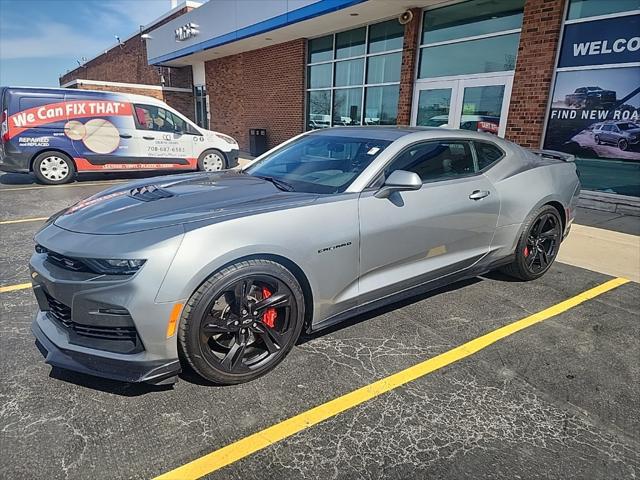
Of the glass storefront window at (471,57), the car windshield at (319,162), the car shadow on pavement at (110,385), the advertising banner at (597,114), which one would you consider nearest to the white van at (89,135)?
the glass storefront window at (471,57)

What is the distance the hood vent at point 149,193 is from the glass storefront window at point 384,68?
937cm

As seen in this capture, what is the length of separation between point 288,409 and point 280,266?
80 centimetres

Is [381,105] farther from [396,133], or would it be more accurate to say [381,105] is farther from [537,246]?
[396,133]

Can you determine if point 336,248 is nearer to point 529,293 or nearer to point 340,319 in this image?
point 340,319

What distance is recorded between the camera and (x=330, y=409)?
2.30 m

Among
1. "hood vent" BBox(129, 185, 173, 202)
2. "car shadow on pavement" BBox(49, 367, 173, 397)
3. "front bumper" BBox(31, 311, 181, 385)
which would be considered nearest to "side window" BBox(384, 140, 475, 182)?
"hood vent" BBox(129, 185, 173, 202)

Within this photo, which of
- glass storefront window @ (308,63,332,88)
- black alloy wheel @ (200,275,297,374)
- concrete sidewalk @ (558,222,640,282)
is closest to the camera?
black alloy wheel @ (200,275,297,374)

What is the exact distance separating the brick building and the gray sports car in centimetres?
489

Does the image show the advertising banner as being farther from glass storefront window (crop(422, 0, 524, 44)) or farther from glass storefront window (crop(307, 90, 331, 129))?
glass storefront window (crop(307, 90, 331, 129))

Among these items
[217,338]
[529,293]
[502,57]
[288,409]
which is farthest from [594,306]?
[502,57]

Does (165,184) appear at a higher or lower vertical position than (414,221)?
higher

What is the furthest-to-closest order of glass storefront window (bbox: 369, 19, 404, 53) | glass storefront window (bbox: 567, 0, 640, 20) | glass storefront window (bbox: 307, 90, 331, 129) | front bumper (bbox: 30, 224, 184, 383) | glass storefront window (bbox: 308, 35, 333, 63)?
1. glass storefront window (bbox: 307, 90, 331, 129)
2. glass storefront window (bbox: 308, 35, 333, 63)
3. glass storefront window (bbox: 369, 19, 404, 53)
4. glass storefront window (bbox: 567, 0, 640, 20)
5. front bumper (bbox: 30, 224, 184, 383)

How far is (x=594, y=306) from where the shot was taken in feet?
12.3

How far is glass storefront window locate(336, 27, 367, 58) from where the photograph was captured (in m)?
11.9
